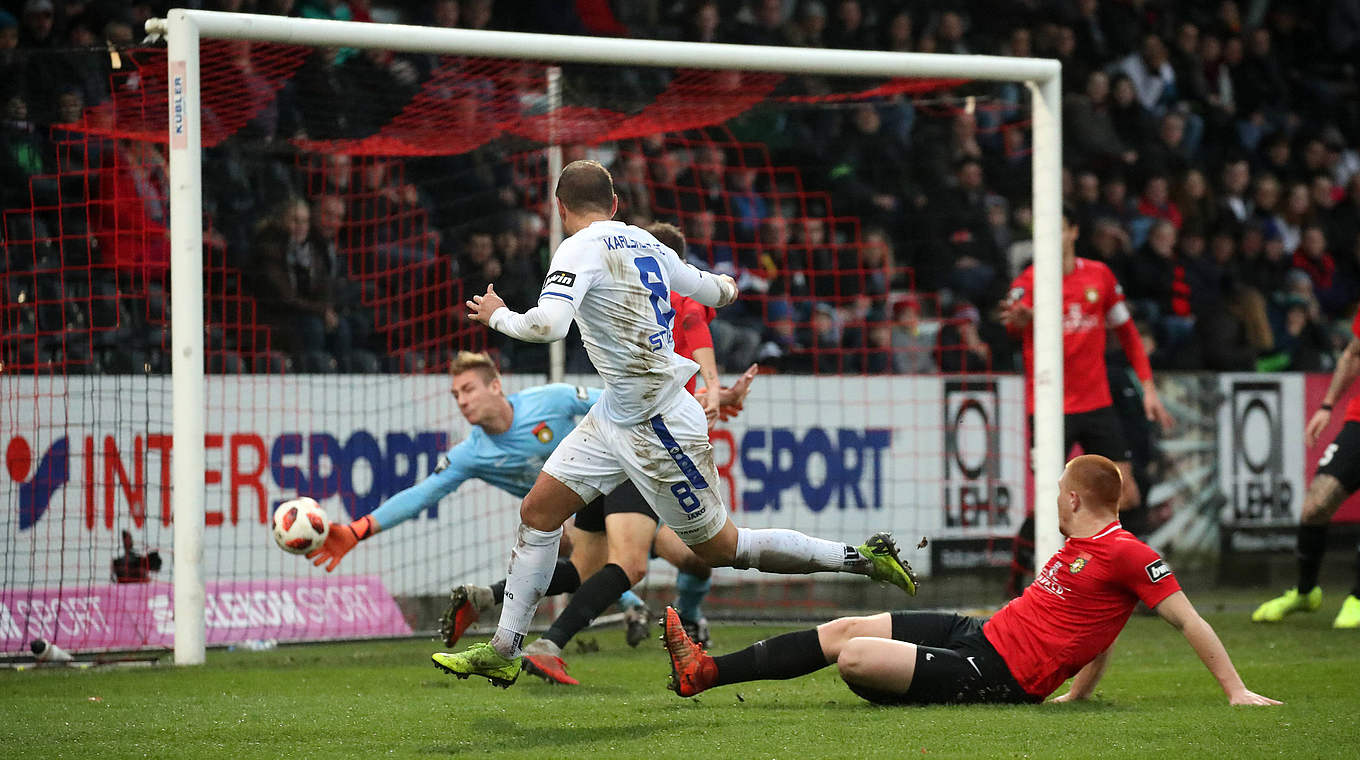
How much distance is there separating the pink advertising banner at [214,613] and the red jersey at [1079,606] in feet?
14.8

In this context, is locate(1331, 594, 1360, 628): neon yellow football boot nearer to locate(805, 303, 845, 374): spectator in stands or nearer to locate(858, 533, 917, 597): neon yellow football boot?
locate(858, 533, 917, 597): neon yellow football boot

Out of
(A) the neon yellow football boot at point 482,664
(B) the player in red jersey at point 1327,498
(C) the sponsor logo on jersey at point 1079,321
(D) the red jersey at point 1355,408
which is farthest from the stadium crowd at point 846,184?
(A) the neon yellow football boot at point 482,664

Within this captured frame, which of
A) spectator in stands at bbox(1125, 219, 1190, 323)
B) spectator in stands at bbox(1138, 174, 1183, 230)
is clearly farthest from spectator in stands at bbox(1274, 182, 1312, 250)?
spectator in stands at bbox(1125, 219, 1190, 323)

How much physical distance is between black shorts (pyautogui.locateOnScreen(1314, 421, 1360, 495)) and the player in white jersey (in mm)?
4481

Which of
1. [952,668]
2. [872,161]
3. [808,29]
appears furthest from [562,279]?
[808,29]

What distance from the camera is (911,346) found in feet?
39.2

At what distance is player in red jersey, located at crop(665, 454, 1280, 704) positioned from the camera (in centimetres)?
519

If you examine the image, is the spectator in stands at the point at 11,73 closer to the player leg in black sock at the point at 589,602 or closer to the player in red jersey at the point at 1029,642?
the player leg in black sock at the point at 589,602

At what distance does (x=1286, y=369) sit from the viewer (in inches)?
535

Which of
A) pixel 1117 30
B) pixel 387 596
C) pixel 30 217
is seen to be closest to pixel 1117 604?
pixel 387 596

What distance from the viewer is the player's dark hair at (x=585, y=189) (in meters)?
5.45

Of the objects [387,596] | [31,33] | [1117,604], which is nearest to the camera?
[1117,604]

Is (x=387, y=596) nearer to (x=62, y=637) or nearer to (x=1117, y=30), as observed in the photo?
(x=62, y=637)

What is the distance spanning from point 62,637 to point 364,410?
7.66 ft
